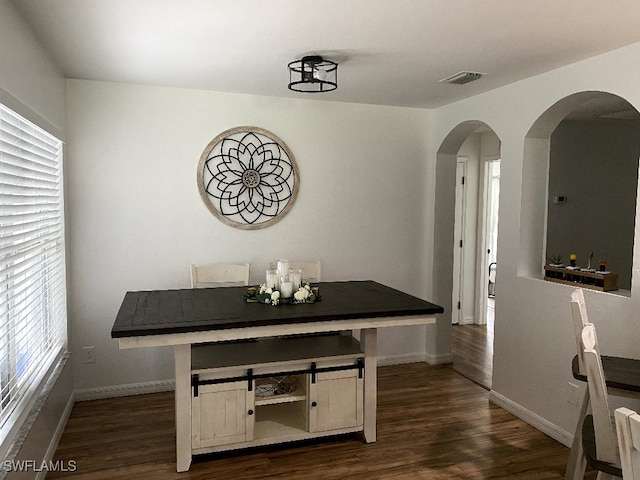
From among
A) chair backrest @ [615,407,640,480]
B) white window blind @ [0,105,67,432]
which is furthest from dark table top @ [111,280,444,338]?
chair backrest @ [615,407,640,480]

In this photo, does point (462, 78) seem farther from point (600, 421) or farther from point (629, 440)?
point (629, 440)

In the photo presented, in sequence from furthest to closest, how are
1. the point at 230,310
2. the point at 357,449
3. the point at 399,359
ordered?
the point at 399,359 → the point at 357,449 → the point at 230,310

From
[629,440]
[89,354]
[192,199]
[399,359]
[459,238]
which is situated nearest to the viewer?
[629,440]

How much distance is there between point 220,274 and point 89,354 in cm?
116

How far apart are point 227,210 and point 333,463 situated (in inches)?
82.3

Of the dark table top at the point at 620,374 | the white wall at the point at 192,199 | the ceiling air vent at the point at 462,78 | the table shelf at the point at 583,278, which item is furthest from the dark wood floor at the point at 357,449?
the ceiling air vent at the point at 462,78

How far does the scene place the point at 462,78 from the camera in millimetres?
3383

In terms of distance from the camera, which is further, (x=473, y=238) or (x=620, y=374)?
(x=473, y=238)

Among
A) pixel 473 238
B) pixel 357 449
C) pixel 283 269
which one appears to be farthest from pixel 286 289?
pixel 473 238

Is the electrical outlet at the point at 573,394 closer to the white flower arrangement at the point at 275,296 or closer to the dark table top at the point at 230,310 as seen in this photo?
the dark table top at the point at 230,310

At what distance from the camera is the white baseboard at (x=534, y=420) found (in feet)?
10.2

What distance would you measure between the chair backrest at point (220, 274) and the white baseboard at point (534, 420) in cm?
208

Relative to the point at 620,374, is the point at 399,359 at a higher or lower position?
lower

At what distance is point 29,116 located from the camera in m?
2.44
